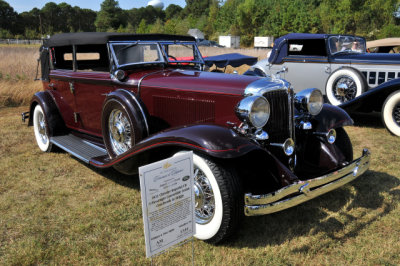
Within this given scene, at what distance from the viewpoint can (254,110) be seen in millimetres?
2865

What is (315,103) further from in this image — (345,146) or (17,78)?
(17,78)

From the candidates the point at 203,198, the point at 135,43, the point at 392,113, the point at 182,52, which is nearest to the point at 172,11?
the point at 392,113

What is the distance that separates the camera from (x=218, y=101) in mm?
3289

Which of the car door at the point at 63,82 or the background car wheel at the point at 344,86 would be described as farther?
the background car wheel at the point at 344,86

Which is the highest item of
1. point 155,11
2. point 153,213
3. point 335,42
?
point 155,11

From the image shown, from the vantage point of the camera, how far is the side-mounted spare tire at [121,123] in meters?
3.61

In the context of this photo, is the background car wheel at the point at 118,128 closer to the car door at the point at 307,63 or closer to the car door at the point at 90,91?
the car door at the point at 90,91

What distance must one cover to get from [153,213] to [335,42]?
7143mm

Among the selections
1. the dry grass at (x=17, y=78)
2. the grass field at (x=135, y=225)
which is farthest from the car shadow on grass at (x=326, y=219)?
the dry grass at (x=17, y=78)

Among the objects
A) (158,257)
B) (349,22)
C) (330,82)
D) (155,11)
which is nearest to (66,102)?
(158,257)

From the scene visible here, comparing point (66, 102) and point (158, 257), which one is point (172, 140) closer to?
point (158, 257)

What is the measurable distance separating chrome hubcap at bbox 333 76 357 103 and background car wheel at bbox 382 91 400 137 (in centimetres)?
101

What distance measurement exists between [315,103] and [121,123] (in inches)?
85.3

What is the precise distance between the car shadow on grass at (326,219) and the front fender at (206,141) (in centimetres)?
87
